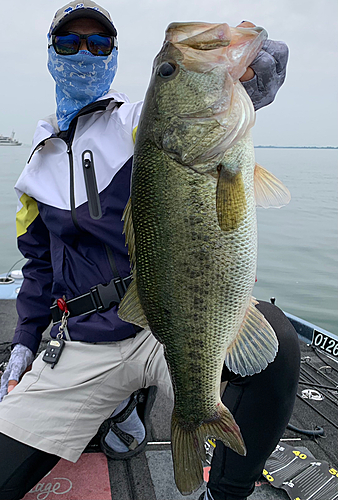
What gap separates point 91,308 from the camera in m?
2.03

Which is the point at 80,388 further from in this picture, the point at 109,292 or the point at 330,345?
the point at 330,345

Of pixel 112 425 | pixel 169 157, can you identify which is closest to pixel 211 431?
pixel 169 157

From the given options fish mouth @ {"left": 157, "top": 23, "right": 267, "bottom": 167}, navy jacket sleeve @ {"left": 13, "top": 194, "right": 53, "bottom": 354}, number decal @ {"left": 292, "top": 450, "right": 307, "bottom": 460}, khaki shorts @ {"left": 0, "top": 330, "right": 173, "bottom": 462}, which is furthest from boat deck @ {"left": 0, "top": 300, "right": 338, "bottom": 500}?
fish mouth @ {"left": 157, "top": 23, "right": 267, "bottom": 167}

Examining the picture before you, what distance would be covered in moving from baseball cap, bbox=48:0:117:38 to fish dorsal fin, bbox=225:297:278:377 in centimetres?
160

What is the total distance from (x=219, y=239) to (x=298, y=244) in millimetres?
10566

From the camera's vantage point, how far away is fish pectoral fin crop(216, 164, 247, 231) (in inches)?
49.0

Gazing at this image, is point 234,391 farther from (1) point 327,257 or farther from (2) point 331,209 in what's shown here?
(2) point 331,209

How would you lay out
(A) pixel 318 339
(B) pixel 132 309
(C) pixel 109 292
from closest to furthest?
(B) pixel 132 309
(C) pixel 109 292
(A) pixel 318 339

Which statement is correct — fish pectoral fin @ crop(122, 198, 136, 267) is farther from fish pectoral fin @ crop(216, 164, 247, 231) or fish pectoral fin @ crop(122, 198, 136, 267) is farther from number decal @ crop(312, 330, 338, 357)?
number decal @ crop(312, 330, 338, 357)

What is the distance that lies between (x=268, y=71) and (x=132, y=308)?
0.94 m

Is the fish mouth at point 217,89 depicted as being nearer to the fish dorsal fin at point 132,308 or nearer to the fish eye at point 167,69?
the fish eye at point 167,69

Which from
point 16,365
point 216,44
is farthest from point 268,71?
point 16,365

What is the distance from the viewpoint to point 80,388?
6.55ft

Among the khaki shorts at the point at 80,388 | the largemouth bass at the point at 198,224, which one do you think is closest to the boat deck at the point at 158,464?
the khaki shorts at the point at 80,388
